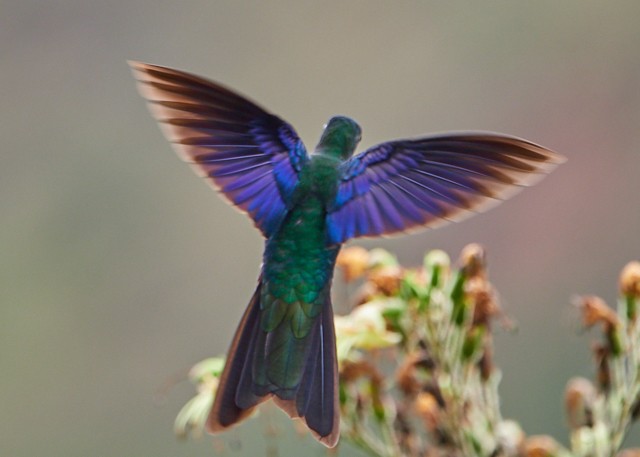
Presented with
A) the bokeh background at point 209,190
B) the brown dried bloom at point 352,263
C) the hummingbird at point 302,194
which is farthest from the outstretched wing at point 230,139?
the bokeh background at point 209,190

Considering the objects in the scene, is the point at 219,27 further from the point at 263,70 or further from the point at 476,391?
the point at 476,391

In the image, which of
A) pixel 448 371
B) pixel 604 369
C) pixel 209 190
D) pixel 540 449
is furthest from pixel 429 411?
pixel 209 190

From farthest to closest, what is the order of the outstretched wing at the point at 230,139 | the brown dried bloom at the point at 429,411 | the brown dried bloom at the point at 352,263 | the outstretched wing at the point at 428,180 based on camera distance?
the brown dried bloom at the point at 352,263 → the brown dried bloom at the point at 429,411 → the outstretched wing at the point at 230,139 → the outstretched wing at the point at 428,180

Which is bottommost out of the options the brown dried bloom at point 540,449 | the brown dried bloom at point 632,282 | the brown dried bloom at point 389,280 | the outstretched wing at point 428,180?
the brown dried bloom at point 540,449

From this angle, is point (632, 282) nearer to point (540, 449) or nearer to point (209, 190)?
point (540, 449)

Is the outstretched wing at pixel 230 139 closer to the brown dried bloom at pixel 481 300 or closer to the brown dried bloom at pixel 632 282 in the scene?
the brown dried bloom at pixel 481 300

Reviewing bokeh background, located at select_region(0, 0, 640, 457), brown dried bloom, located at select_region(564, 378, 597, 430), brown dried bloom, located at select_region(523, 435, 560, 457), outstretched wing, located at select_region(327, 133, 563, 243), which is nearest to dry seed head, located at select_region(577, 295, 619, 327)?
brown dried bloom, located at select_region(564, 378, 597, 430)

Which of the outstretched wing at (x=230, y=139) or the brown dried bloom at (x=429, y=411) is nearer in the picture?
the outstretched wing at (x=230, y=139)
